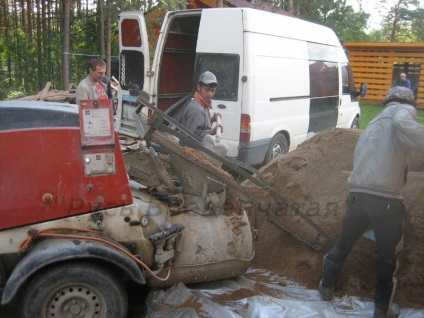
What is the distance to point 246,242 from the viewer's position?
3.54 m

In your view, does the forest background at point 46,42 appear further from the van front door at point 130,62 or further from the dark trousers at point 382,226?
the dark trousers at point 382,226

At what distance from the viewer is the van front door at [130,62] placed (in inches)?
261

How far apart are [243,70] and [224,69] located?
0.31m

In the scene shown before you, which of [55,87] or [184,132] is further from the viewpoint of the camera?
[55,87]

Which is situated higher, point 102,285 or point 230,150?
point 230,150

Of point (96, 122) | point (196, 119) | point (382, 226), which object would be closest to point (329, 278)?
point (382, 226)

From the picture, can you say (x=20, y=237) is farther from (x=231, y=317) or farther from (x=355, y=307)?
(x=355, y=307)

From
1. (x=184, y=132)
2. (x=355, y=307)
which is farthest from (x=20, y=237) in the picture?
(x=355, y=307)

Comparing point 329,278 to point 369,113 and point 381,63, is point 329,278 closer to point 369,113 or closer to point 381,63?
point 369,113

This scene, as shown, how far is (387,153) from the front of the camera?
3109mm

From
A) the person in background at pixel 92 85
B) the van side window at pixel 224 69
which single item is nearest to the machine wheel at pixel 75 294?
the person in background at pixel 92 85

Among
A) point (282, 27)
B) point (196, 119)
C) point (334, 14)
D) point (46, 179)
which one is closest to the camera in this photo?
point (46, 179)

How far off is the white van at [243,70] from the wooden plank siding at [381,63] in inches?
532

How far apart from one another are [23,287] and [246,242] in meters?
1.66
